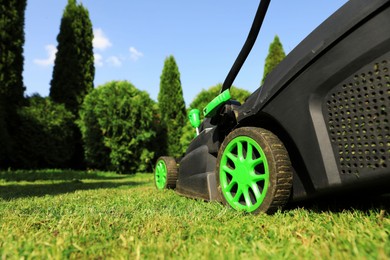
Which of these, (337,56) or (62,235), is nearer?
(62,235)

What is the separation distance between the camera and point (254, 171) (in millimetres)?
2166

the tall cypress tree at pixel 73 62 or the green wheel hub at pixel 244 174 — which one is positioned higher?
the tall cypress tree at pixel 73 62

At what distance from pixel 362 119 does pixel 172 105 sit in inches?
557

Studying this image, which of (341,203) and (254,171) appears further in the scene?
(341,203)

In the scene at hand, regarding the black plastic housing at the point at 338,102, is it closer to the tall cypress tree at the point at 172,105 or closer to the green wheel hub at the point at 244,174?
the green wheel hub at the point at 244,174

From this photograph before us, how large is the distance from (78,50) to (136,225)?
45.5 ft

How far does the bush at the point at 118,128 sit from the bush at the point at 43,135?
755 millimetres

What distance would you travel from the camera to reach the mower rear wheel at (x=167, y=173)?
14.4ft

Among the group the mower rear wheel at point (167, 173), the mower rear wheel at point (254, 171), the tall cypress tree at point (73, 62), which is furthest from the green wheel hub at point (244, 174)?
the tall cypress tree at point (73, 62)

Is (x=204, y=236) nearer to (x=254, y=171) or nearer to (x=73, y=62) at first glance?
(x=254, y=171)

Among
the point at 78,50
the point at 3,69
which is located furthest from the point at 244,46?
the point at 78,50

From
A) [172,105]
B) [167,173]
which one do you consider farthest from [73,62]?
[167,173]

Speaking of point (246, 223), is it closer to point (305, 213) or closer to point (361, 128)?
point (305, 213)

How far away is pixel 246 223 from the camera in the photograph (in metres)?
1.78
